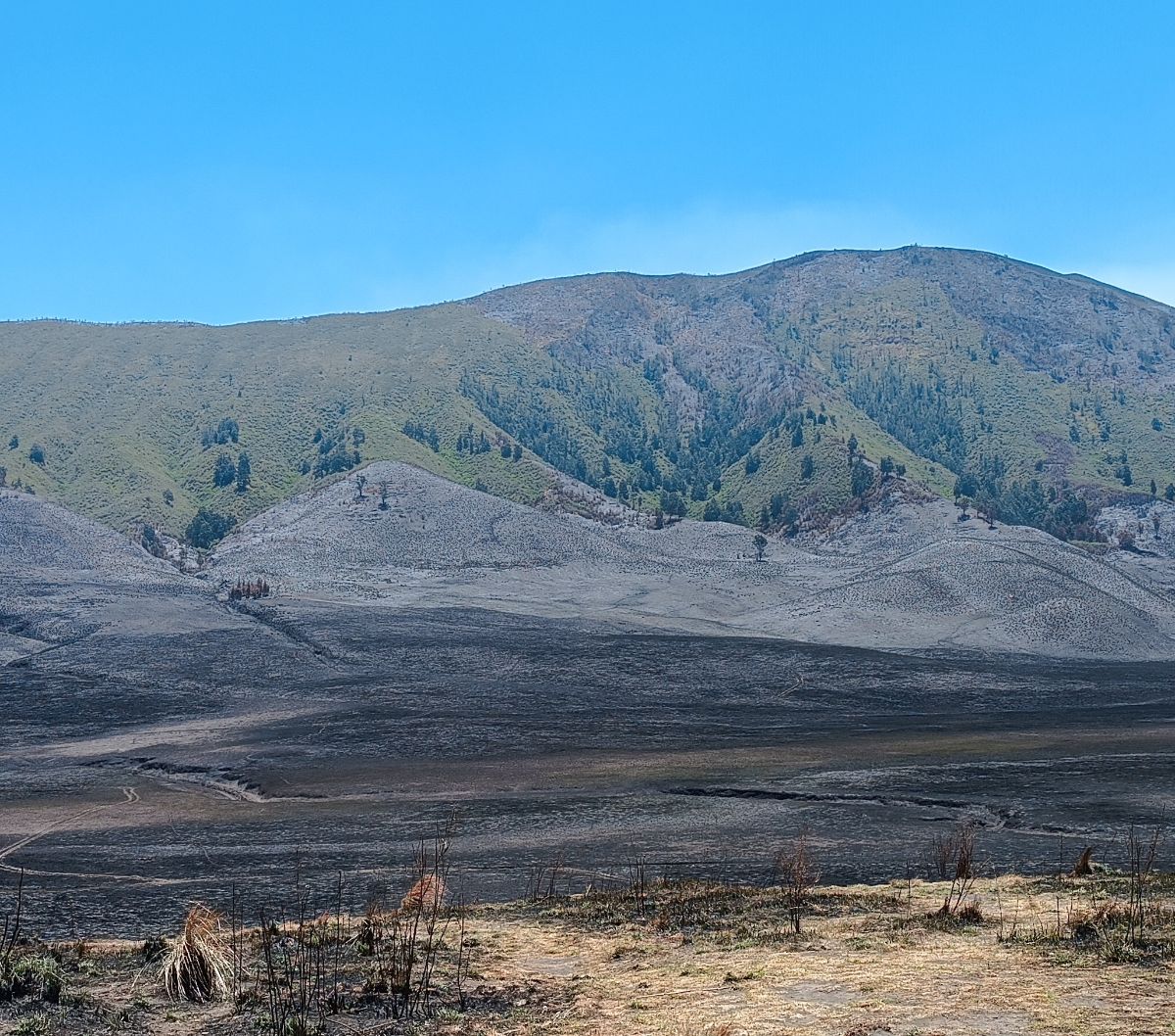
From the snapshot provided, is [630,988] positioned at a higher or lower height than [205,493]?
lower

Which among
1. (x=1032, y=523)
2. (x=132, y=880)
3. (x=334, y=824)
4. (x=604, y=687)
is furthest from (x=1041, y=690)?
(x=1032, y=523)

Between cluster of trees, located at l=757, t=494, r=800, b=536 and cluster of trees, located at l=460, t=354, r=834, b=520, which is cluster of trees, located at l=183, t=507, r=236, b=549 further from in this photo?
cluster of trees, located at l=757, t=494, r=800, b=536

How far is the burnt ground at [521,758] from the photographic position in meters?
22.9

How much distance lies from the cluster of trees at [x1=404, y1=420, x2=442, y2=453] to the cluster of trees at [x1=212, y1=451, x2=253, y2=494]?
60.8ft

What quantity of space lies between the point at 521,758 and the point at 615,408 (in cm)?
13001

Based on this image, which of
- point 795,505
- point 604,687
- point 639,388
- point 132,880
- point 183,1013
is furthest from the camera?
point 639,388

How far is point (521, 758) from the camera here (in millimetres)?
36094

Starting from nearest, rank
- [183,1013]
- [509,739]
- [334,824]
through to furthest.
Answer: [183,1013] < [334,824] < [509,739]

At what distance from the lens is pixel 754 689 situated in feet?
168

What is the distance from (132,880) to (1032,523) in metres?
112

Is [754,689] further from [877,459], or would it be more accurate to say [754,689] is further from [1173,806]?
[877,459]

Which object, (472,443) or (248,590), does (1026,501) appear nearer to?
(472,443)

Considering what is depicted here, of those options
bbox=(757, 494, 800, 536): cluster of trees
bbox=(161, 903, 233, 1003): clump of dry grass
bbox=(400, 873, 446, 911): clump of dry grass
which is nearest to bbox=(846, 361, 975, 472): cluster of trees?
bbox=(757, 494, 800, 536): cluster of trees

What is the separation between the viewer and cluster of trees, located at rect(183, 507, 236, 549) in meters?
103
